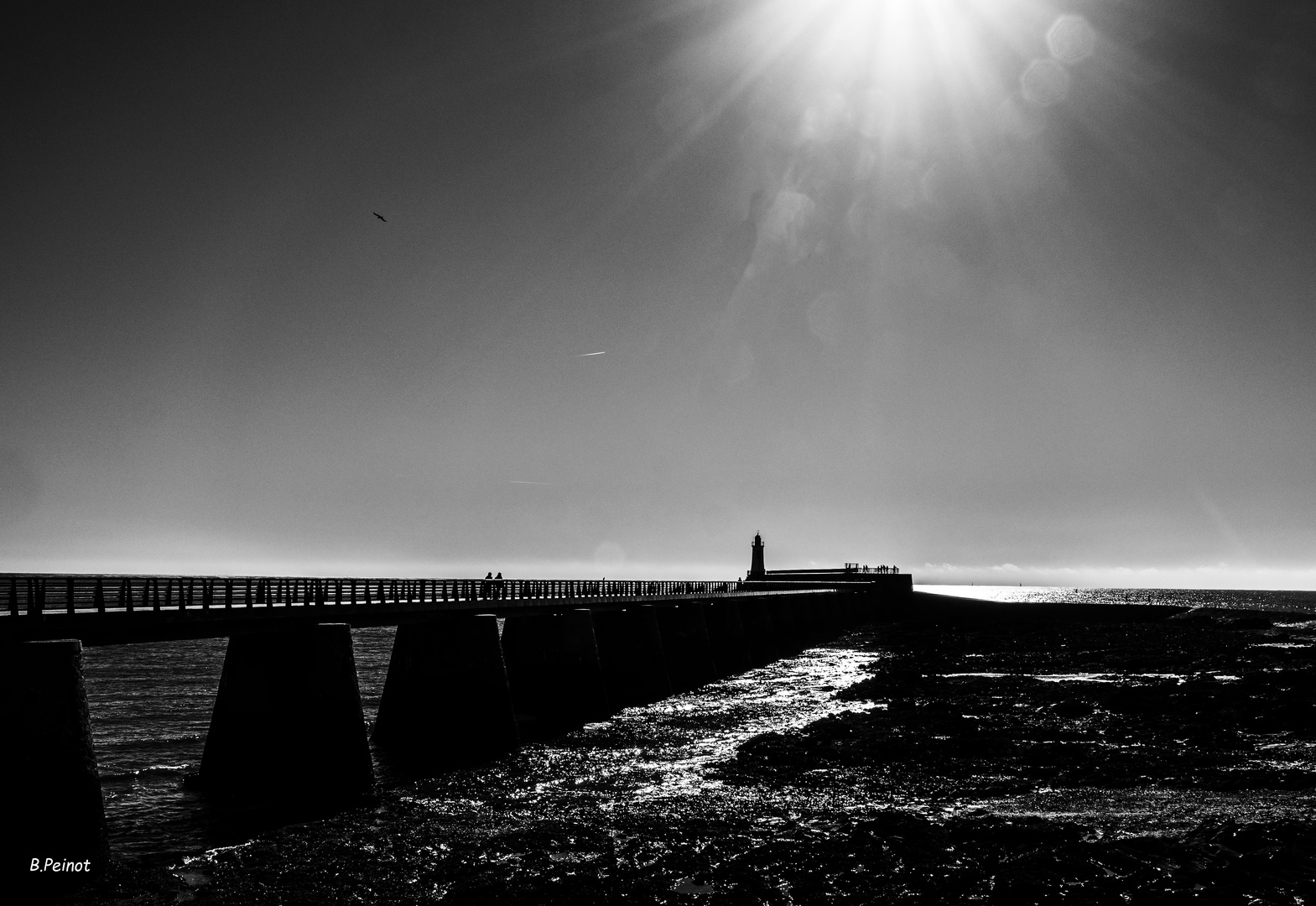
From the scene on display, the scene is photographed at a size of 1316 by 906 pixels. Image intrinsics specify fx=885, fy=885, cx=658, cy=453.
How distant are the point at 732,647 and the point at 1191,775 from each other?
32.7m

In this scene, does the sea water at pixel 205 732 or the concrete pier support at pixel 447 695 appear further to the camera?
the concrete pier support at pixel 447 695

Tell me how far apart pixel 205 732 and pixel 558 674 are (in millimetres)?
13955

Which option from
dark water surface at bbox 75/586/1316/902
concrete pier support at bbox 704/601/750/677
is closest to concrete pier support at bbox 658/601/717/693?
dark water surface at bbox 75/586/1316/902

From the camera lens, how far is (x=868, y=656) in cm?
5728

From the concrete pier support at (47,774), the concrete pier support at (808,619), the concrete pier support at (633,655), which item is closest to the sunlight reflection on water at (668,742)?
the concrete pier support at (633,655)

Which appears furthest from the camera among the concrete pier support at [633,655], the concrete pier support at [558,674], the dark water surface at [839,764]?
the concrete pier support at [633,655]

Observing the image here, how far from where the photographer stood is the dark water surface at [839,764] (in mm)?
17359

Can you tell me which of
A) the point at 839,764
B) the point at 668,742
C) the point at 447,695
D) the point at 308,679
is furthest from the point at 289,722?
the point at 839,764

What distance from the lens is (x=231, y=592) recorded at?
23062 millimetres

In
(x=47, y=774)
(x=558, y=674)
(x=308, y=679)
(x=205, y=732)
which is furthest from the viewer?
(x=205, y=732)

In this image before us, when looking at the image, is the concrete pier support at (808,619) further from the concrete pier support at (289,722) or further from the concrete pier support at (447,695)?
the concrete pier support at (289,722)

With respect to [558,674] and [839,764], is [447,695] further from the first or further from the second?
[839,764]

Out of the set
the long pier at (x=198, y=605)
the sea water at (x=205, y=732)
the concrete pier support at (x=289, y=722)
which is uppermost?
the long pier at (x=198, y=605)

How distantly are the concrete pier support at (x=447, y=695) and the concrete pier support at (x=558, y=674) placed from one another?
4.50m
